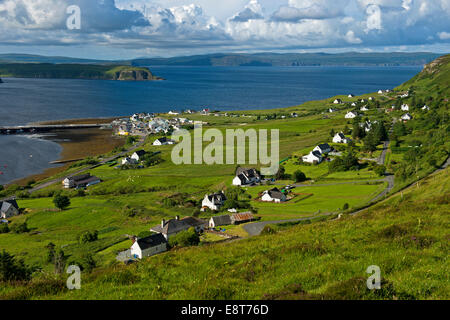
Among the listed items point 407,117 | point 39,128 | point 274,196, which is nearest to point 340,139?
point 407,117

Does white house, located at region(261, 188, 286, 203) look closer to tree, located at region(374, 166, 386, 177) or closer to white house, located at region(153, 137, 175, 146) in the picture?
tree, located at region(374, 166, 386, 177)

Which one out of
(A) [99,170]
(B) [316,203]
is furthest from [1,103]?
(B) [316,203]

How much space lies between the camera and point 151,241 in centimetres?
3725

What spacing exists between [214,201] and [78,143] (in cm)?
7693

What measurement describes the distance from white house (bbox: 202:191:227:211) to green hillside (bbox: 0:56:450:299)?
1969 mm

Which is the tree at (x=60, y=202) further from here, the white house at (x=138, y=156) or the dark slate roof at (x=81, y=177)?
the white house at (x=138, y=156)

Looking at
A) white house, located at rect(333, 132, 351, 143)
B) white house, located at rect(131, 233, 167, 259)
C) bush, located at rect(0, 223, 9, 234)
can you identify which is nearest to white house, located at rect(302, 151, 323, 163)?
white house, located at rect(333, 132, 351, 143)

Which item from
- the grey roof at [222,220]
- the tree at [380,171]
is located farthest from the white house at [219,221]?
the tree at [380,171]

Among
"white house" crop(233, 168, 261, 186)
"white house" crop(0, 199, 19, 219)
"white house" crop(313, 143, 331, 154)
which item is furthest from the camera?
"white house" crop(313, 143, 331, 154)

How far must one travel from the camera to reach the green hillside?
9320 mm

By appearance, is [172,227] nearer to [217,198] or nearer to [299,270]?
[217,198]

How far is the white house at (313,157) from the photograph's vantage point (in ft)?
254

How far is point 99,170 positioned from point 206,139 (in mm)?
37054
